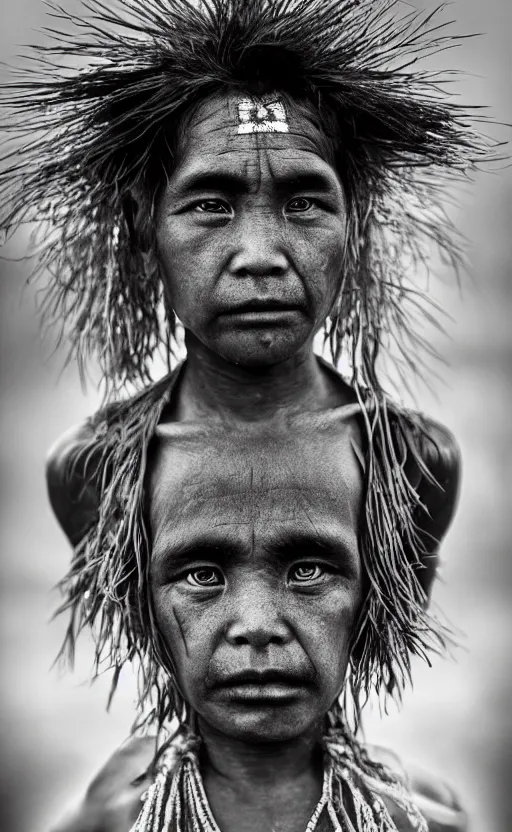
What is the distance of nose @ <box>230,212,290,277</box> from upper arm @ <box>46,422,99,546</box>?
29 centimetres

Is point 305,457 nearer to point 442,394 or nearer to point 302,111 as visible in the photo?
point 302,111

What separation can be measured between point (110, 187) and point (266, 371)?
227 millimetres

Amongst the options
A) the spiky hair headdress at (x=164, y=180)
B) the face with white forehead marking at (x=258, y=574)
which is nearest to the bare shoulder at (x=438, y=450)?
the spiky hair headdress at (x=164, y=180)

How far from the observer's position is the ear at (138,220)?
1.19 m

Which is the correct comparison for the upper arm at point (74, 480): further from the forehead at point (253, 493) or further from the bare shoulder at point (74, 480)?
the forehead at point (253, 493)

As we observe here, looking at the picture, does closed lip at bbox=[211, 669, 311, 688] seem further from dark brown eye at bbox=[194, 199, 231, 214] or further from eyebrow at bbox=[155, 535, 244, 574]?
dark brown eye at bbox=[194, 199, 231, 214]

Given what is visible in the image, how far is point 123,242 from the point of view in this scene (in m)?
1.23

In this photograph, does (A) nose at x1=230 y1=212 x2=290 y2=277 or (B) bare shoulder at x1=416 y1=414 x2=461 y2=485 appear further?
(B) bare shoulder at x1=416 y1=414 x2=461 y2=485

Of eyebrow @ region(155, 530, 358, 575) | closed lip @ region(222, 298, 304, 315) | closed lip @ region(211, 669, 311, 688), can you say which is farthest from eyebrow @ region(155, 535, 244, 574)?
closed lip @ region(222, 298, 304, 315)

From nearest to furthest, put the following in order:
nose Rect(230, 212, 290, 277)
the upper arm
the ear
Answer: nose Rect(230, 212, 290, 277)
the ear
the upper arm

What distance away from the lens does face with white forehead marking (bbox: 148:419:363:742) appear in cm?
112

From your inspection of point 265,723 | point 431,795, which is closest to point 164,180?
point 265,723

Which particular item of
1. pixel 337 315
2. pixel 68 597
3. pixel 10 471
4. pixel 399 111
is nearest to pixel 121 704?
pixel 10 471

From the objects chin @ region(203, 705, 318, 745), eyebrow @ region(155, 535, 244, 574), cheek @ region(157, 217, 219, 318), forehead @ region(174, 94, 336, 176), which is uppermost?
forehead @ region(174, 94, 336, 176)
